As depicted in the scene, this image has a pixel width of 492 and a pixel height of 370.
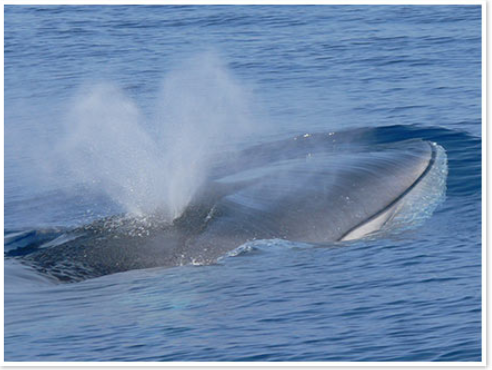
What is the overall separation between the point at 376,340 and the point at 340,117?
49.2 ft

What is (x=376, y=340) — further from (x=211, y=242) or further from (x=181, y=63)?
(x=181, y=63)

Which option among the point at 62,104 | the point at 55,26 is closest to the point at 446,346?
the point at 62,104

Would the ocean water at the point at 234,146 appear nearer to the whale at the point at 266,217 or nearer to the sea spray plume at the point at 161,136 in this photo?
the sea spray plume at the point at 161,136

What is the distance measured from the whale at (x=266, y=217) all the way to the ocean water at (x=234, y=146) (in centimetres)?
36

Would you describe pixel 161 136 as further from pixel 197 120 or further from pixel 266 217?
pixel 266 217

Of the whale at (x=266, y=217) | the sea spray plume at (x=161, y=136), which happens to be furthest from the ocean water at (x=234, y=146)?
the whale at (x=266, y=217)

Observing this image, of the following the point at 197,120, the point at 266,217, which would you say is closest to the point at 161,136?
the point at 197,120

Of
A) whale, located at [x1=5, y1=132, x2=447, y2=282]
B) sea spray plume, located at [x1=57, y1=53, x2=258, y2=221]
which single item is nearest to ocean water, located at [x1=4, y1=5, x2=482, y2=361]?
sea spray plume, located at [x1=57, y1=53, x2=258, y2=221]

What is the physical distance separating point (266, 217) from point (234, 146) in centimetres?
817

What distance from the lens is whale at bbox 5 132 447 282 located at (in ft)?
46.6

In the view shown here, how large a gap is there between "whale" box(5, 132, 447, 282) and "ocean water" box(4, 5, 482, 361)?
356 mm

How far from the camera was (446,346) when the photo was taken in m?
10.7

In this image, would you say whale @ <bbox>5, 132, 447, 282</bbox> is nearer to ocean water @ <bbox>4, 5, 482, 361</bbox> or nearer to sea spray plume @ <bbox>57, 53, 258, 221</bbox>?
ocean water @ <bbox>4, 5, 482, 361</bbox>

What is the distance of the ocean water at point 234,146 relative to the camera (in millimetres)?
11359
